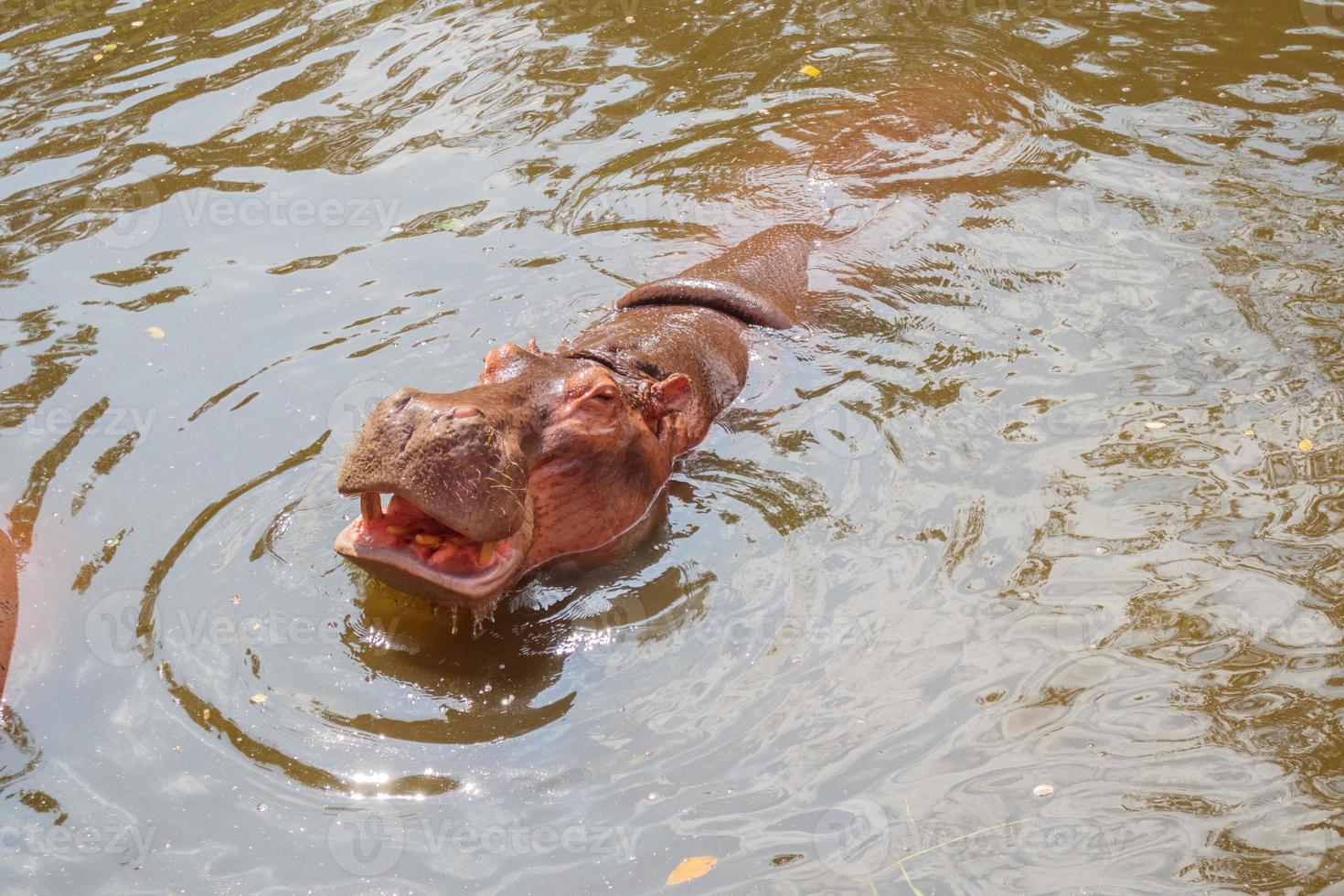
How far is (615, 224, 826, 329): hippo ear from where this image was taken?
713cm

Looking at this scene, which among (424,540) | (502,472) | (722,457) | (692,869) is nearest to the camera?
(692,869)

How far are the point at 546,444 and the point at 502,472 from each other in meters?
0.48

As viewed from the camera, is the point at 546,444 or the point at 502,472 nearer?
the point at 502,472

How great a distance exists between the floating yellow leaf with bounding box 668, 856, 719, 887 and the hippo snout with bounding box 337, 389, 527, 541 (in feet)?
4.55

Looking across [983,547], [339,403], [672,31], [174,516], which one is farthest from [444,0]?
[983,547]

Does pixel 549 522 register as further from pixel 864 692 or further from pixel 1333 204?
pixel 1333 204

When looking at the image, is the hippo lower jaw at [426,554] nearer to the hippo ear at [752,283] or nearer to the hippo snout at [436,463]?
the hippo snout at [436,463]

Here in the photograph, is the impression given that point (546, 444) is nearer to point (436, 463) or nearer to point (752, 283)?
point (436, 463)

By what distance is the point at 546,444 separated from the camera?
528cm

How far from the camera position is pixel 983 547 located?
5668mm

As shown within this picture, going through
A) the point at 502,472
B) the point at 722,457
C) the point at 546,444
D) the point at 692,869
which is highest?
the point at 502,472

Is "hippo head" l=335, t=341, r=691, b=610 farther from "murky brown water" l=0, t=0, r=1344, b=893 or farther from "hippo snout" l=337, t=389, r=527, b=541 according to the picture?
"murky brown water" l=0, t=0, r=1344, b=893

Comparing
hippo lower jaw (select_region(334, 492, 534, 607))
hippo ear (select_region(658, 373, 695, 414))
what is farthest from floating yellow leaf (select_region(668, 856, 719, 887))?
hippo ear (select_region(658, 373, 695, 414))

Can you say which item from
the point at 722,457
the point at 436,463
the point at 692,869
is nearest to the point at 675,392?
the point at 722,457
